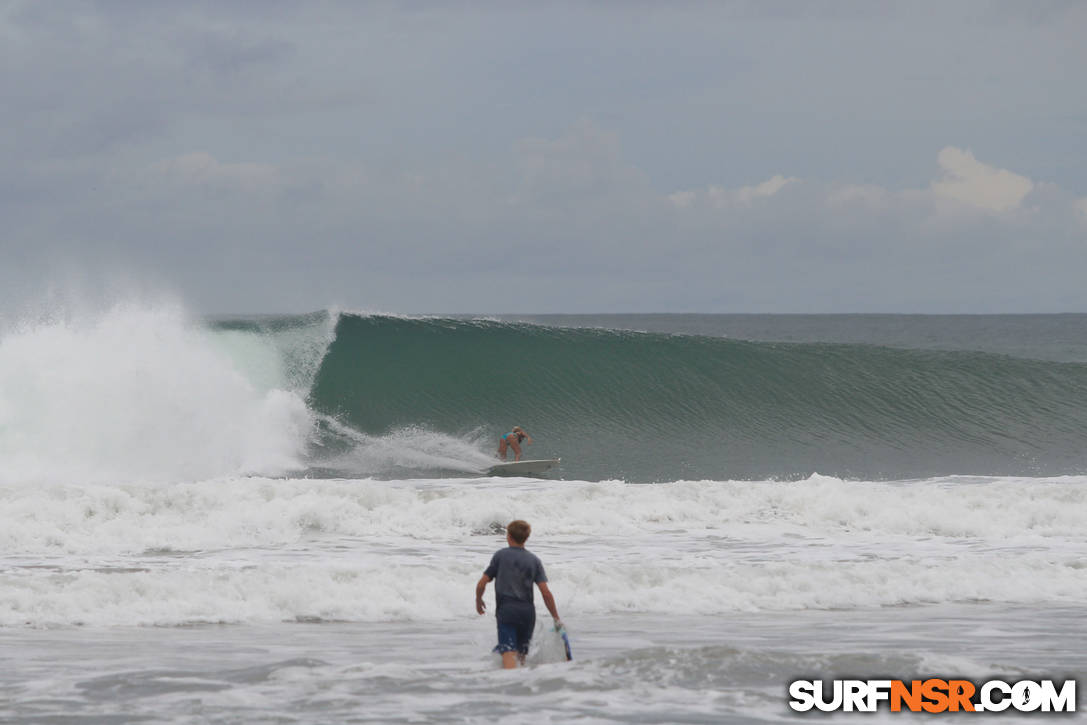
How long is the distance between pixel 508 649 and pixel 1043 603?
5.90m

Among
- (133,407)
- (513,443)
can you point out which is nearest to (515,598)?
(513,443)

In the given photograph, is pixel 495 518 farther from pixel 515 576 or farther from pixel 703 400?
pixel 703 400

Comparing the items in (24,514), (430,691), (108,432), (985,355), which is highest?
(985,355)

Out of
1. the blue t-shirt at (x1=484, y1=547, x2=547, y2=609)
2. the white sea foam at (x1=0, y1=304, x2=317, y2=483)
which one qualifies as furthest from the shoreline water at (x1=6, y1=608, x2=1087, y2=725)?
the white sea foam at (x1=0, y1=304, x2=317, y2=483)

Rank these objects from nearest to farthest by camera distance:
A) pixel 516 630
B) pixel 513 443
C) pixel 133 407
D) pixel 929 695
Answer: pixel 929 695, pixel 516 630, pixel 133 407, pixel 513 443

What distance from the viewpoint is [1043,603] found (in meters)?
10.7

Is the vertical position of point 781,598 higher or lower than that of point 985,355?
lower

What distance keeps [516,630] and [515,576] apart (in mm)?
351

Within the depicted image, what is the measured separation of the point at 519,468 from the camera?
18.8m

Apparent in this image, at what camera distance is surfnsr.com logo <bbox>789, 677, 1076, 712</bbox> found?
6453mm

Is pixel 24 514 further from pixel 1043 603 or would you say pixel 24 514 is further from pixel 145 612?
pixel 1043 603

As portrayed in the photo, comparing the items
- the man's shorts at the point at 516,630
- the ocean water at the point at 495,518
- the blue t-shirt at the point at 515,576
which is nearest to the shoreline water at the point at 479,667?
the ocean water at the point at 495,518

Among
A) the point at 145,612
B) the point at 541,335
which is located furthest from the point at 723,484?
the point at 541,335

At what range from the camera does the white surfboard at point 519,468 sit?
734 inches
